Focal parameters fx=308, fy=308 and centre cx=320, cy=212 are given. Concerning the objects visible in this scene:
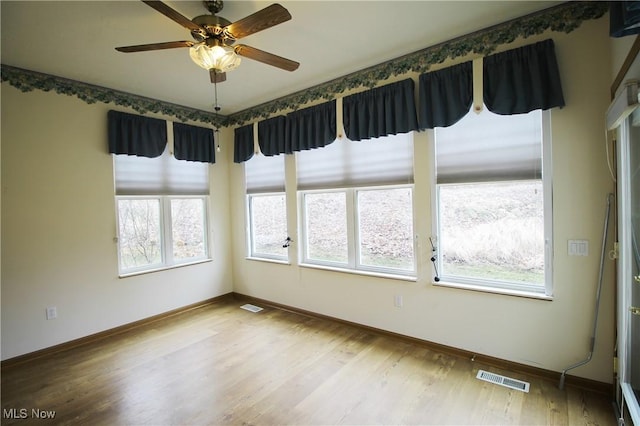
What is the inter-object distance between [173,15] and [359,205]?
97.4 inches

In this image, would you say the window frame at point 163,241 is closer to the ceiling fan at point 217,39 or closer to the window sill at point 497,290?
the ceiling fan at point 217,39

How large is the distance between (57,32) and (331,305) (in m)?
3.63

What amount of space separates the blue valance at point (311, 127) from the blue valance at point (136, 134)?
5.45 feet

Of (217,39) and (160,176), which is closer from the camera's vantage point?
(217,39)

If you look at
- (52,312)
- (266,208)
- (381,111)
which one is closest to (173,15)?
(381,111)

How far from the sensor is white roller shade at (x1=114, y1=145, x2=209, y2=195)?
3.75 metres

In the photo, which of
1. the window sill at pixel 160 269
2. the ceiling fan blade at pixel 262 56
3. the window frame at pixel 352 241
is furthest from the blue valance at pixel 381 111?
the window sill at pixel 160 269

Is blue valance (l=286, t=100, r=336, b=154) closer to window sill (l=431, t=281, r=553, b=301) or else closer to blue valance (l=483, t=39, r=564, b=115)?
blue valance (l=483, t=39, r=564, b=115)

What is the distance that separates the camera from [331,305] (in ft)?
12.4

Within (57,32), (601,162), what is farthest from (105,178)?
(601,162)

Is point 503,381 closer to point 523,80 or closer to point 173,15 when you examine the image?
point 523,80

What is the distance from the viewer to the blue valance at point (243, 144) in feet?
14.7

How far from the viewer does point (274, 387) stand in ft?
8.11

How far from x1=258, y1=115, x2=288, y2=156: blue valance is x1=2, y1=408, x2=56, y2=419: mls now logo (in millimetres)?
3273
